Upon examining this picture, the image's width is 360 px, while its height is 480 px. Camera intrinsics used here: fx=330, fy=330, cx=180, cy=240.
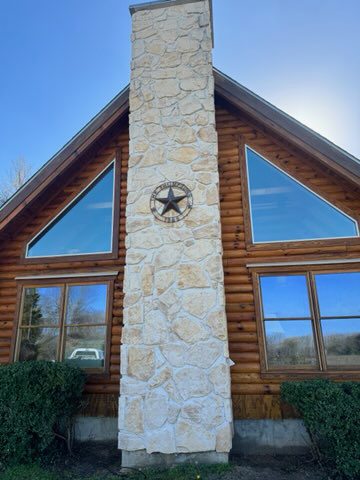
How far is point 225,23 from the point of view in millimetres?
7895

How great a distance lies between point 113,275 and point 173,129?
2896 millimetres

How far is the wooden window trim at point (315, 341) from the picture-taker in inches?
206

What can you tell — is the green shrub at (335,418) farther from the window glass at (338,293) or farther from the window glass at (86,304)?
the window glass at (86,304)

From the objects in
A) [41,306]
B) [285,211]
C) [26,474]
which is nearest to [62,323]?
[41,306]

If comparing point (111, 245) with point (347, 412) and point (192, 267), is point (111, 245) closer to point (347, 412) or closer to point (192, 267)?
point (192, 267)

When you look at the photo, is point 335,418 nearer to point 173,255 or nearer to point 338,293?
point 338,293

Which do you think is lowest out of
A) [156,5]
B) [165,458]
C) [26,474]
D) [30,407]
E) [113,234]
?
[26,474]

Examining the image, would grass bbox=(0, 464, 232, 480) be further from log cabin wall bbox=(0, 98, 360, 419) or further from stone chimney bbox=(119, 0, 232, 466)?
log cabin wall bbox=(0, 98, 360, 419)

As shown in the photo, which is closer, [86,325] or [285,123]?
[285,123]

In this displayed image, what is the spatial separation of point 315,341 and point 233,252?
6.53 ft

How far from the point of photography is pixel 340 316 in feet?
18.0

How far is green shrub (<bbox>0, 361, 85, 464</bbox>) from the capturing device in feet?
15.1

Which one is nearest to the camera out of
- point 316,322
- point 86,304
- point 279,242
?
point 316,322

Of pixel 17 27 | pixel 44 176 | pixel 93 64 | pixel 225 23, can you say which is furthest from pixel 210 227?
pixel 17 27
